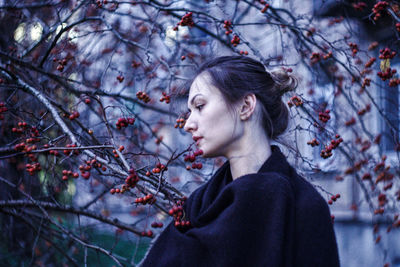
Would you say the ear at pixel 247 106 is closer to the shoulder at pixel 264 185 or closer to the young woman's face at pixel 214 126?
the young woman's face at pixel 214 126

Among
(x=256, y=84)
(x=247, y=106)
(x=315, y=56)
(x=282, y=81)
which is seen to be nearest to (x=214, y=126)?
(x=247, y=106)

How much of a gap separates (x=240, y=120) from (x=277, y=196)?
348 mm

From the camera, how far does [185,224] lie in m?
1.67

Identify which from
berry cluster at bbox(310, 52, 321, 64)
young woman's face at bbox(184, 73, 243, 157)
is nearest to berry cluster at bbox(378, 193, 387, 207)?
berry cluster at bbox(310, 52, 321, 64)

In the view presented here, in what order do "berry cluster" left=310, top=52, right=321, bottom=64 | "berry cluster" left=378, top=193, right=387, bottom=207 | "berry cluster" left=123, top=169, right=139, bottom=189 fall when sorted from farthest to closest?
"berry cluster" left=378, top=193, right=387, bottom=207 < "berry cluster" left=310, top=52, right=321, bottom=64 < "berry cluster" left=123, top=169, right=139, bottom=189

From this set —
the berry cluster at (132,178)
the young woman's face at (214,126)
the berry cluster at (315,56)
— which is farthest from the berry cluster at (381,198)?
the berry cluster at (132,178)

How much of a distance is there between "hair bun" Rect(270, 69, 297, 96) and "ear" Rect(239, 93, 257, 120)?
0.48 ft

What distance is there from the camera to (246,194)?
5.06 feet

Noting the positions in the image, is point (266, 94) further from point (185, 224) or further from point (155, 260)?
point (155, 260)

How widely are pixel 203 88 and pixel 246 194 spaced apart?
0.47 m

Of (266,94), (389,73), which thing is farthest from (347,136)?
(266,94)

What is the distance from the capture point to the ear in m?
1.72

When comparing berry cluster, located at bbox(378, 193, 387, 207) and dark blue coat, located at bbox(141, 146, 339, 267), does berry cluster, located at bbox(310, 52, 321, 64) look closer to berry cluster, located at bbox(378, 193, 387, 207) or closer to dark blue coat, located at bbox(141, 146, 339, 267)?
berry cluster, located at bbox(378, 193, 387, 207)

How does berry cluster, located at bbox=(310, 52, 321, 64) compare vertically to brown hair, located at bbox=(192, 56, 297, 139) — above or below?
above
